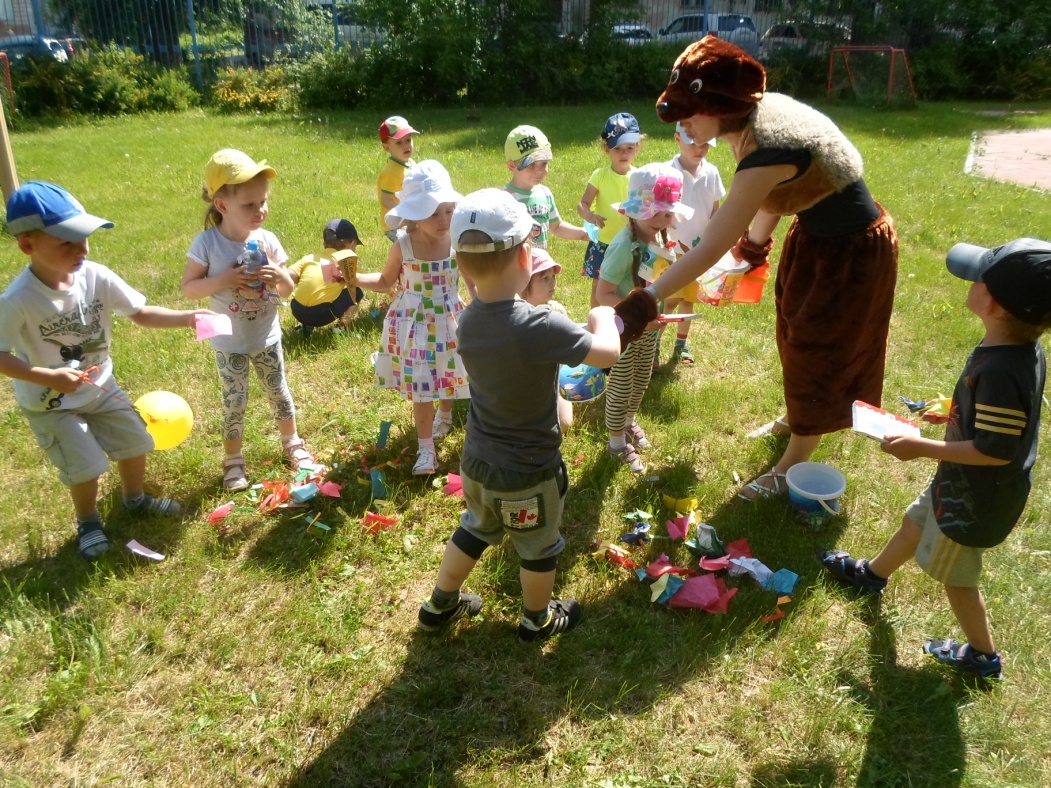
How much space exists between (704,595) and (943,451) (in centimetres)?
122

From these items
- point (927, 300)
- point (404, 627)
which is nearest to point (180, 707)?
point (404, 627)

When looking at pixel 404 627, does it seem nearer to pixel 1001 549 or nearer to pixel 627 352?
pixel 627 352

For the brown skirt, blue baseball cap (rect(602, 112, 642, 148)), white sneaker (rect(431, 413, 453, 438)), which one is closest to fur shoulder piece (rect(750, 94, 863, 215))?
the brown skirt

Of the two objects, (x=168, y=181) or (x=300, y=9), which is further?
(x=300, y=9)

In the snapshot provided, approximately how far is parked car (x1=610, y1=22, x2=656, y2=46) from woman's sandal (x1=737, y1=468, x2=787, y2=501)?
20.3 meters

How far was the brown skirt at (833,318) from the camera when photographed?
11.3 feet

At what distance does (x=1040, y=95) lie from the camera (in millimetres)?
19234

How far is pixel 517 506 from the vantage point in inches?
106

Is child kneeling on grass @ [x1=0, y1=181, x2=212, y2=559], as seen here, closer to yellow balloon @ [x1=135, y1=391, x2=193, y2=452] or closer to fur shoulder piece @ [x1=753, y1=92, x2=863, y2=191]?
yellow balloon @ [x1=135, y1=391, x2=193, y2=452]

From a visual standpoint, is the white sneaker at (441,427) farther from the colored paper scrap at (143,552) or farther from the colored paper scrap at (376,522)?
the colored paper scrap at (143,552)

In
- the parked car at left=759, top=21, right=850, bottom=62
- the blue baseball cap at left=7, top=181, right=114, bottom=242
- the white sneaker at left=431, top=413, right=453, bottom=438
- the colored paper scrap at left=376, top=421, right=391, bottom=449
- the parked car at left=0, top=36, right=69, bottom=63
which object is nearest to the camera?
the blue baseball cap at left=7, top=181, right=114, bottom=242

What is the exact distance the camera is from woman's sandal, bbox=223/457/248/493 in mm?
4105

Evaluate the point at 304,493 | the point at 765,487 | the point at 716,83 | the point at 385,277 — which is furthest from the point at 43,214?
the point at 765,487

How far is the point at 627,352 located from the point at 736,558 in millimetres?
1309
